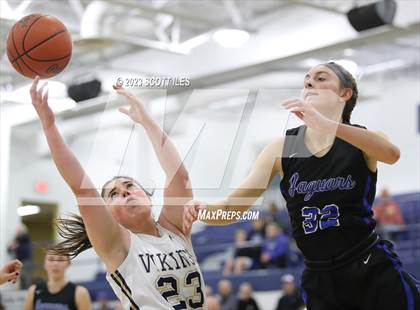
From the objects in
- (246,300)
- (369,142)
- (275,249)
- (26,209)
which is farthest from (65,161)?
(26,209)

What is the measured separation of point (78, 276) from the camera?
1695 centimetres

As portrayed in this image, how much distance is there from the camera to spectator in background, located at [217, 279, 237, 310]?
10938mm

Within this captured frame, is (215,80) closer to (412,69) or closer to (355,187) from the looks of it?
(412,69)

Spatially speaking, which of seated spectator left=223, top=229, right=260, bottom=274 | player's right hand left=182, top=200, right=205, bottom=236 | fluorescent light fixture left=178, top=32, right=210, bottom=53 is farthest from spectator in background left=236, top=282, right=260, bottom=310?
player's right hand left=182, top=200, right=205, bottom=236

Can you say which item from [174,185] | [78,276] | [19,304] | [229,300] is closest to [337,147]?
[174,185]

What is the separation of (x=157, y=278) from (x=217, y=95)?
5340 mm

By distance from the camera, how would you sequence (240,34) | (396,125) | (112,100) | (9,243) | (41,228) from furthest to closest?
1. (41,228)
2. (9,243)
3. (396,125)
4. (240,34)
5. (112,100)

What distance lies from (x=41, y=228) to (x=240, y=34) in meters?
11.1

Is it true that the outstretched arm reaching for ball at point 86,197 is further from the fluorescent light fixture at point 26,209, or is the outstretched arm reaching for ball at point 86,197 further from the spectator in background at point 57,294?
the fluorescent light fixture at point 26,209

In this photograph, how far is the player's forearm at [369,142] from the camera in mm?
3006

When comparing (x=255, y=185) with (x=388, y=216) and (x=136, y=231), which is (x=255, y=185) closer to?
(x=136, y=231)

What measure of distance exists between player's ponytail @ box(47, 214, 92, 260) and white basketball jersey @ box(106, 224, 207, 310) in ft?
1.02

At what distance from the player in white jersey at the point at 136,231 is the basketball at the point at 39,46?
1.35 ft

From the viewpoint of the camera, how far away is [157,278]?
135 inches
